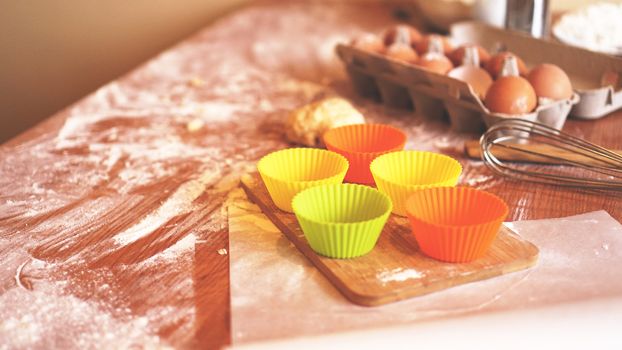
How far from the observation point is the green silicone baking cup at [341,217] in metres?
0.72

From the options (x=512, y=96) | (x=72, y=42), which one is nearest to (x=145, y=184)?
(x=512, y=96)

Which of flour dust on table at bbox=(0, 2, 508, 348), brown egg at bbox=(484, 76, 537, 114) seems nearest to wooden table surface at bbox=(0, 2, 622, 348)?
flour dust on table at bbox=(0, 2, 508, 348)

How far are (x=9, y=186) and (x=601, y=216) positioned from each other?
873 millimetres

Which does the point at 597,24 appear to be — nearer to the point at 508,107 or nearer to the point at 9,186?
the point at 508,107

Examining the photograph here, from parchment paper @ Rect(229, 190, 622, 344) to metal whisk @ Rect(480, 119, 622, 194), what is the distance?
136 mm

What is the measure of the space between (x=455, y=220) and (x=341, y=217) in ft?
0.44

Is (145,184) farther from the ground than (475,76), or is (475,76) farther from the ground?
(475,76)

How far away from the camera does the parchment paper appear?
665 mm

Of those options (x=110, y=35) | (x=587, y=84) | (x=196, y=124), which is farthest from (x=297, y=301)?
(x=110, y=35)

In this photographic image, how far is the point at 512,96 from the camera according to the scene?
3.48 ft

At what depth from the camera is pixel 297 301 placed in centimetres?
70

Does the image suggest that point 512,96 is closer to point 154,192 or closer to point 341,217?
point 341,217

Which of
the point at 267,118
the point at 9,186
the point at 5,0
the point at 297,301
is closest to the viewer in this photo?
the point at 297,301

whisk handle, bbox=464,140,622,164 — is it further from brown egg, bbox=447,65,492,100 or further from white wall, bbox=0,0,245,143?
white wall, bbox=0,0,245,143
